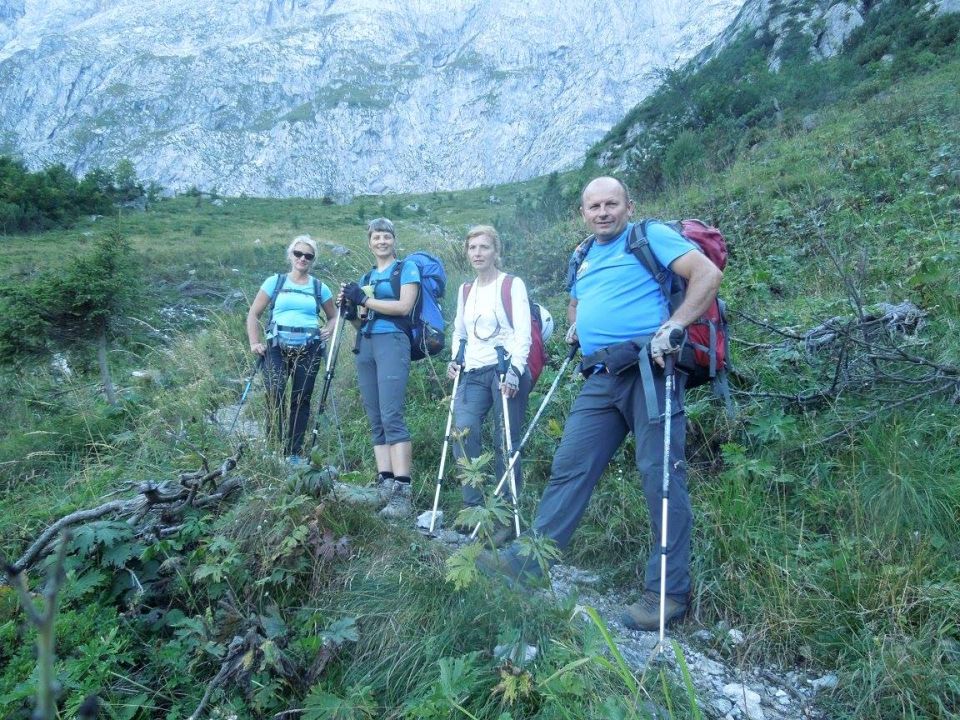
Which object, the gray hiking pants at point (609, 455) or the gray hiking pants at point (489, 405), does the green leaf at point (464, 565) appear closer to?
the gray hiking pants at point (609, 455)

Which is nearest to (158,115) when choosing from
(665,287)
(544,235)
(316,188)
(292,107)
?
(292,107)

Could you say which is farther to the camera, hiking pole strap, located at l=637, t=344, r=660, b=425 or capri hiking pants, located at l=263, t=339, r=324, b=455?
capri hiking pants, located at l=263, t=339, r=324, b=455

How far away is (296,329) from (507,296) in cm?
205

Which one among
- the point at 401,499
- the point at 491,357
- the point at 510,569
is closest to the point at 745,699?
the point at 510,569

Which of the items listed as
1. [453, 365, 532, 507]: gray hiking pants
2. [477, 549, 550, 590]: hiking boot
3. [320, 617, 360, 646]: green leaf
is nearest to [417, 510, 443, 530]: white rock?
[453, 365, 532, 507]: gray hiking pants

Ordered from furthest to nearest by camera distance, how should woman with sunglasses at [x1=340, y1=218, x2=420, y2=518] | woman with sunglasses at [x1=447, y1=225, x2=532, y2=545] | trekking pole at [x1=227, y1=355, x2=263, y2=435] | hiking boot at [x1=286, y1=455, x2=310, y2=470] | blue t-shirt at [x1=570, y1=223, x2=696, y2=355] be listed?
woman with sunglasses at [x1=340, y1=218, x2=420, y2=518] → trekking pole at [x1=227, y1=355, x2=263, y2=435] → woman with sunglasses at [x1=447, y1=225, x2=532, y2=545] → hiking boot at [x1=286, y1=455, x2=310, y2=470] → blue t-shirt at [x1=570, y1=223, x2=696, y2=355]

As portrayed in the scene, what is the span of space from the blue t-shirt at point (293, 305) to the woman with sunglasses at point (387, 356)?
0.61 meters

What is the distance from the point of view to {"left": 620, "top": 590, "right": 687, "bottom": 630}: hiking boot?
3010 mm

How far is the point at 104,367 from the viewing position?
285 inches

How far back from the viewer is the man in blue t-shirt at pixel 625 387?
304 cm

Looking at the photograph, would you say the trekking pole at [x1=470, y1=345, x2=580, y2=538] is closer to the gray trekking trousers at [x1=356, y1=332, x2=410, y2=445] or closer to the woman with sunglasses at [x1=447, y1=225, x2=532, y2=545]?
the woman with sunglasses at [x1=447, y1=225, x2=532, y2=545]

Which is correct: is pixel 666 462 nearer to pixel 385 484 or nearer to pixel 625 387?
pixel 625 387

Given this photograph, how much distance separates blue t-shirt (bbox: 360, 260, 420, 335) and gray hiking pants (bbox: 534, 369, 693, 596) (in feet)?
6.11

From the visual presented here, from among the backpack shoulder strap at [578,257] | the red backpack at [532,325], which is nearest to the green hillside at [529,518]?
the red backpack at [532,325]
